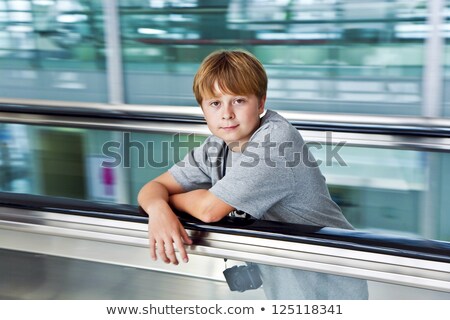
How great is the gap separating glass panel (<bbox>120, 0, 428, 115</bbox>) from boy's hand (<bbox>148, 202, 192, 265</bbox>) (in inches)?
120

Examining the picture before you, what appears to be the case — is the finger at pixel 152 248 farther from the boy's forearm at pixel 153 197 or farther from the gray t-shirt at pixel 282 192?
the gray t-shirt at pixel 282 192

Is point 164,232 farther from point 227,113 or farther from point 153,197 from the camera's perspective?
point 227,113

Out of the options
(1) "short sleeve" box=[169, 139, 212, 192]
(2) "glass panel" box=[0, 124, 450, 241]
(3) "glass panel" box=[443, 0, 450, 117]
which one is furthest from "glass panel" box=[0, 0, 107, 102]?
(1) "short sleeve" box=[169, 139, 212, 192]

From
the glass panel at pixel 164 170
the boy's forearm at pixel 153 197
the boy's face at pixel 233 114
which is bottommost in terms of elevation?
the glass panel at pixel 164 170

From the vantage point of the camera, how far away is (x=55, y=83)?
549 centimetres

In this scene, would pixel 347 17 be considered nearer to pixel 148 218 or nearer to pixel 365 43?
pixel 365 43

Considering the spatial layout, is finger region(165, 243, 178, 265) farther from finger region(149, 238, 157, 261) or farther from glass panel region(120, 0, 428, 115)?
glass panel region(120, 0, 428, 115)

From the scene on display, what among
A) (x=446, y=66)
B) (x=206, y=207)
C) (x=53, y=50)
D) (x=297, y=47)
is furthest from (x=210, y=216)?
(x=53, y=50)

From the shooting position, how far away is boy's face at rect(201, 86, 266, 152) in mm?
1568

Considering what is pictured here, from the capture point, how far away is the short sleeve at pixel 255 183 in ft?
4.75

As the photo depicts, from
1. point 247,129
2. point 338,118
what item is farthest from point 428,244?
point 338,118

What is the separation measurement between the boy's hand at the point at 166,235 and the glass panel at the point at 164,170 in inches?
52.7

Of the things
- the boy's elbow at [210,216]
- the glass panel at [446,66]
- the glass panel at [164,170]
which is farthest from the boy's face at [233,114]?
the glass panel at [446,66]
